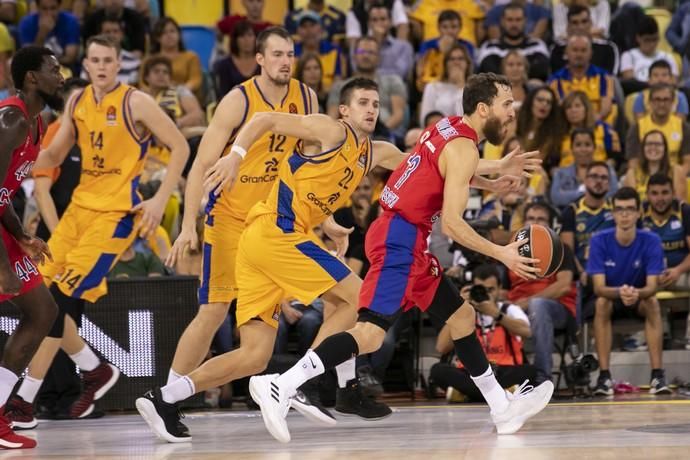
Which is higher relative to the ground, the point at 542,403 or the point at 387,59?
the point at 387,59

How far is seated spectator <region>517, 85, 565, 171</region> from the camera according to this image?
1142cm

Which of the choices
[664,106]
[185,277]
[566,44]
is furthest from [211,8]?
[185,277]

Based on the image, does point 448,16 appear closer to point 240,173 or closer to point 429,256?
point 240,173

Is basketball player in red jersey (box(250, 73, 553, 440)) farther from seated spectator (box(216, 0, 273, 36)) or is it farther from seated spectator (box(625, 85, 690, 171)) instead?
seated spectator (box(216, 0, 273, 36))

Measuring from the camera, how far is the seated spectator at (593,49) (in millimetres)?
12938

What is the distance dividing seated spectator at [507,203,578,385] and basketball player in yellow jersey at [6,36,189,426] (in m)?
3.26

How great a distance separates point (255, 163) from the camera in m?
6.98

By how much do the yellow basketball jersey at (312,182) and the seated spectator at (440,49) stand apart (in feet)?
21.3

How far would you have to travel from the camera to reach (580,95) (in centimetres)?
1158

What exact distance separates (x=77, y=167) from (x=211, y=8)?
22.3ft

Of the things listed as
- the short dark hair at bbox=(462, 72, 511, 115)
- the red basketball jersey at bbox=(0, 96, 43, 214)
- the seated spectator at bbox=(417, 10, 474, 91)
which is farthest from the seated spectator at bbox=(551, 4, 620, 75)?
the red basketball jersey at bbox=(0, 96, 43, 214)

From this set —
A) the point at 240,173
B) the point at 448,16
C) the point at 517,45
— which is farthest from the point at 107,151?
the point at 517,45

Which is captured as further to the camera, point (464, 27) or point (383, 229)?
point (464, 27)

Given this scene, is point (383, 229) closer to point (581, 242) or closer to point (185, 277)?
point (185, 277)
